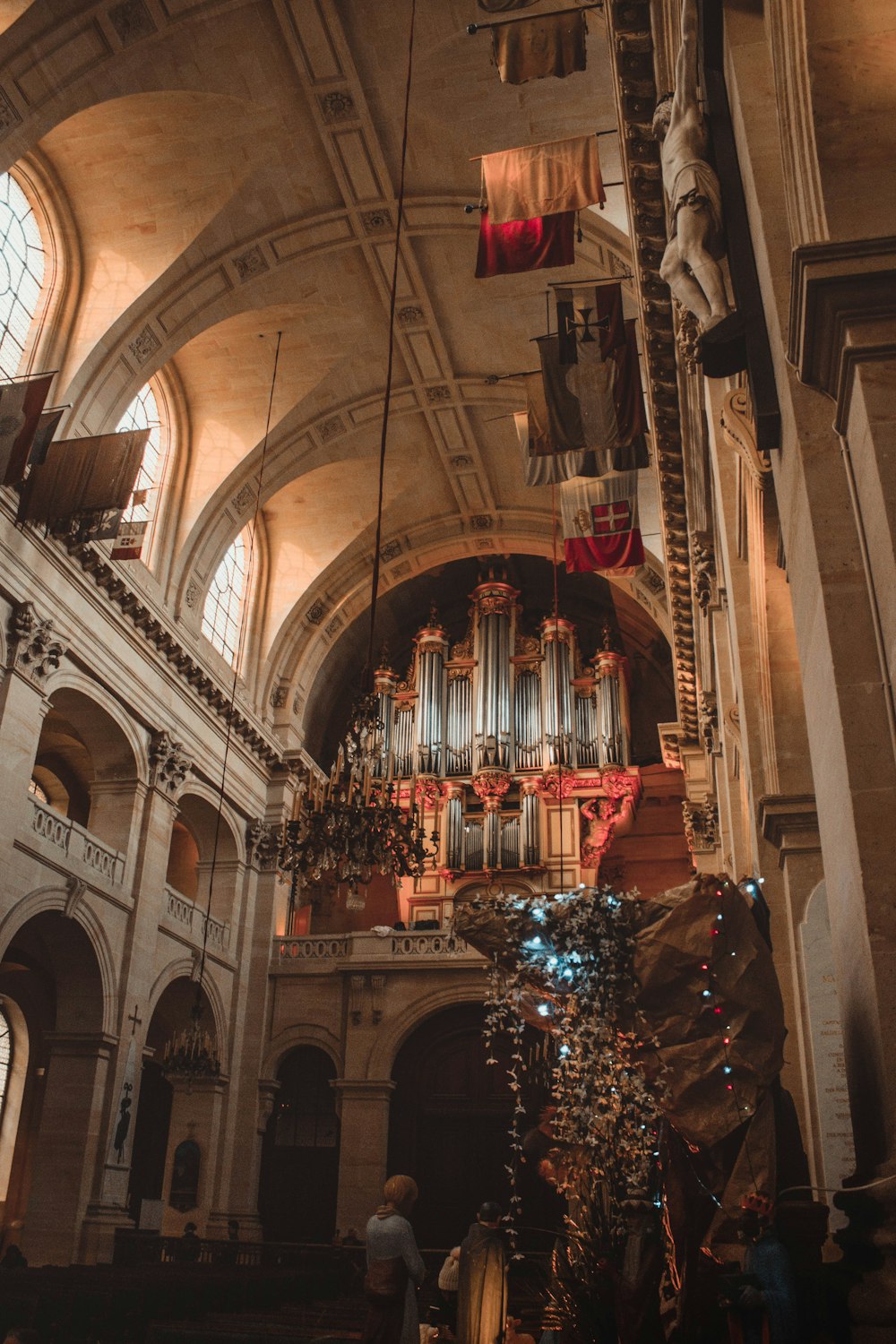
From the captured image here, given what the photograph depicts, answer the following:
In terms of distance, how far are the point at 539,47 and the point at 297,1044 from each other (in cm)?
1607

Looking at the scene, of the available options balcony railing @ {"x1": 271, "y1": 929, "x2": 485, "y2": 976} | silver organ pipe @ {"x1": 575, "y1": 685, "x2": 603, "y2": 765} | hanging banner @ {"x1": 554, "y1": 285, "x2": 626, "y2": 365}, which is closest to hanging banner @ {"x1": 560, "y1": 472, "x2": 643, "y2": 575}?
hanging banner @ {"x1": 554, "y1": 285, "x2": 626, "y2": 365}

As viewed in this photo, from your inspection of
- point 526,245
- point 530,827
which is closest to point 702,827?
point 530,827

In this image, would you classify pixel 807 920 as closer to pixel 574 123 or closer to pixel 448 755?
pixel 574 123

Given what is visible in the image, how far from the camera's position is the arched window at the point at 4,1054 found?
17.7 meters

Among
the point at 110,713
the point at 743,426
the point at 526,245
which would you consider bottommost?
the point at 743,426

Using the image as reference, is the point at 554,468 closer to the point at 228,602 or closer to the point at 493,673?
the point at 228,602

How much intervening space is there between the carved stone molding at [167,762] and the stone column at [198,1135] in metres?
4.54

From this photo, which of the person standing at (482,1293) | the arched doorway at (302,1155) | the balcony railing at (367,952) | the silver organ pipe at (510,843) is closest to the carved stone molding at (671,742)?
the silver organ pipe at (510,843)

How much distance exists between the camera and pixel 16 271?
14508 millimetres

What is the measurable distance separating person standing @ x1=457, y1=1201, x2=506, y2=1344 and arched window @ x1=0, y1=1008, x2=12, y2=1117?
14064 millimetres

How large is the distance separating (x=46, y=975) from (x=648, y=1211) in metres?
14.7

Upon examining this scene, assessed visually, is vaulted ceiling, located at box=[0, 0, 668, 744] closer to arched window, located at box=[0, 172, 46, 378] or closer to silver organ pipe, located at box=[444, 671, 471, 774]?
arched window, located at box=[0, 172, 46, 378]

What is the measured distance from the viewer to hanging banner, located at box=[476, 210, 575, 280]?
32.4ft

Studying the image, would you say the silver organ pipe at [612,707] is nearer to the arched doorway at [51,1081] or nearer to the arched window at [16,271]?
the arched doorway at [51,1081]
